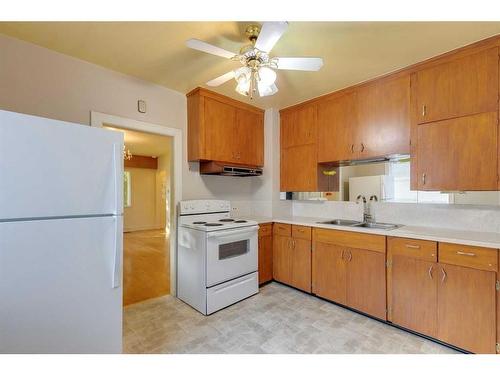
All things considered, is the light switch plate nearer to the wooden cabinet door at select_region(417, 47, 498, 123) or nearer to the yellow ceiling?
the yellow ceiling

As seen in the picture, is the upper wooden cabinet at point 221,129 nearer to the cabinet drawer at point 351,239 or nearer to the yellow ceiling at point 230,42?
the yellow ceiling at point 230,42

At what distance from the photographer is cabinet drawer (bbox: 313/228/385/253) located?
2178mm

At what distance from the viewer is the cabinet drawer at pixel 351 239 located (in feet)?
7.14

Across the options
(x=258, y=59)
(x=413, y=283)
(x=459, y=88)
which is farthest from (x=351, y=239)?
(x=258, y=59)

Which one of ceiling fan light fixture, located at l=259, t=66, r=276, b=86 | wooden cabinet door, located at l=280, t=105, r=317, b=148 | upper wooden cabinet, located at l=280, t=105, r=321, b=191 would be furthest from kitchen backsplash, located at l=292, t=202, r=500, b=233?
ceiling fan light fixture, located at l=259, t=66, r=276, b=86

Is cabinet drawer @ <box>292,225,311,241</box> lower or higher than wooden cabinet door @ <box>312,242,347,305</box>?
higher

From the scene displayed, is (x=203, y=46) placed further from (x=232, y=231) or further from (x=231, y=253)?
(x=231, y=253)

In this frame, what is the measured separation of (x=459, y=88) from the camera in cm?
194

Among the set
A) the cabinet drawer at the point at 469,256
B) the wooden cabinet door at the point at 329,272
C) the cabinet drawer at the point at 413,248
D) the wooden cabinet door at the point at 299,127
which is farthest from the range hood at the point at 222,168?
Answer: the cabinet drawer at the point at 469,256

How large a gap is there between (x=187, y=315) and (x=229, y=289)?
481 mm

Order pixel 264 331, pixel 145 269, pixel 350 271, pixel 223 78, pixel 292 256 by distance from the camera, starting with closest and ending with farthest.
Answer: pixel 223 78 < pixel 264 331 < pixel 350 271 < pixel 292 256 < pixel 145 269

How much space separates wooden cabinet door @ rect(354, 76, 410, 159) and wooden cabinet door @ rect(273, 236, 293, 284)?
1.42 meters

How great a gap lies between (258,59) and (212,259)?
1860 mm

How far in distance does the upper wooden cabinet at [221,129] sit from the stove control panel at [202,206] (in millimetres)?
548
